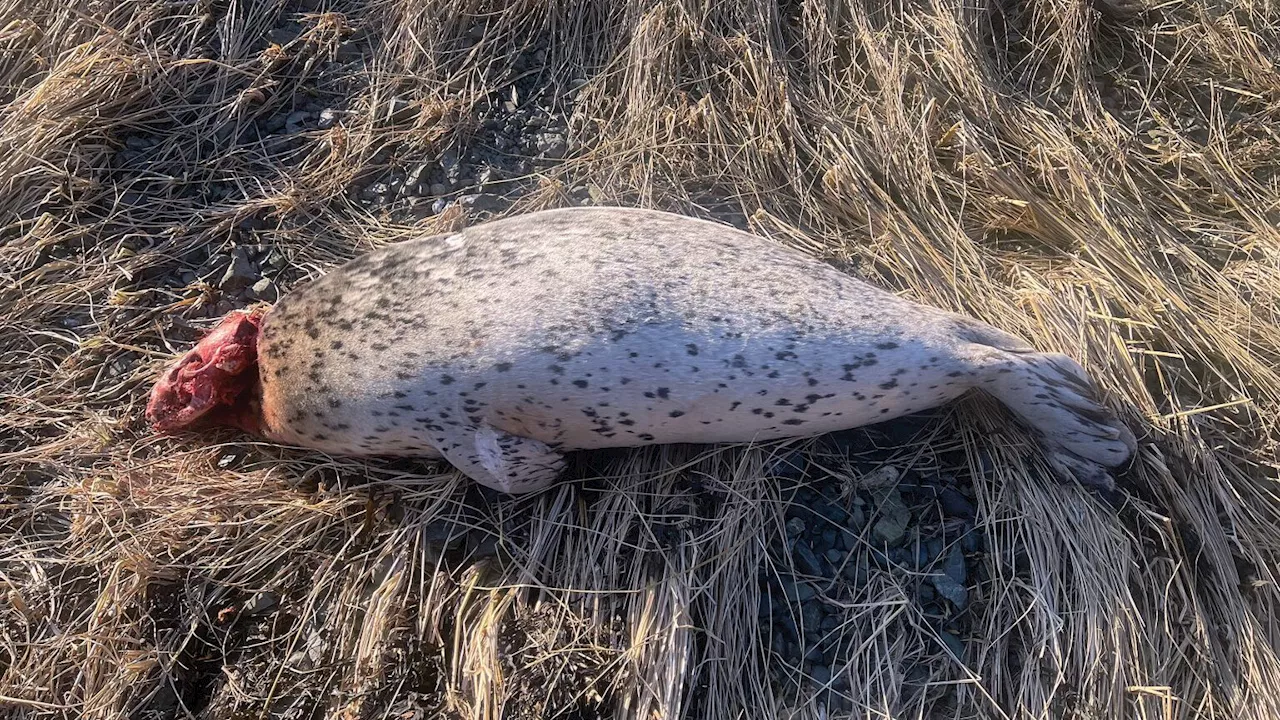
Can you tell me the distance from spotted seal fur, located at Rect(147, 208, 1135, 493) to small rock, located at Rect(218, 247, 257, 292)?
0.50 m

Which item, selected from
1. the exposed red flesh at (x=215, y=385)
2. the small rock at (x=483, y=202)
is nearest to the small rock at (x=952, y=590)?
the small rock at (x=483, y=202)

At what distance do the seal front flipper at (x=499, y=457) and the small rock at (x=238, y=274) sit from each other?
1.29 meters

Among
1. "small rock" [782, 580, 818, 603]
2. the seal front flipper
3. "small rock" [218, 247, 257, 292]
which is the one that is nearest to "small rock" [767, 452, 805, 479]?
"small rock" [782, 580, 818, 603]

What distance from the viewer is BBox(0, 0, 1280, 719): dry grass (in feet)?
8.08

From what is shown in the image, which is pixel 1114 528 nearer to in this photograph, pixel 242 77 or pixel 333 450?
pixel 333 450

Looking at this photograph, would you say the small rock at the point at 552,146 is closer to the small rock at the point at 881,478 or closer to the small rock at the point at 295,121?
the small rock at the point at 295,121

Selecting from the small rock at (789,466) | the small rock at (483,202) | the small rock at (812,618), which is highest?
the small rock at (483,202)

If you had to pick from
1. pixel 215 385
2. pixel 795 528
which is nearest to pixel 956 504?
pixel 795 528

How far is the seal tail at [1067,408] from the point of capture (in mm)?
2518

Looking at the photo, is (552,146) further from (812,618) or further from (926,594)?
(926,594)

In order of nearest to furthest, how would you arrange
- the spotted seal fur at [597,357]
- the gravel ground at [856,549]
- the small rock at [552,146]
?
the spotted seal fur at [597,357], the gravel ground at [856,549], the small rock at [552,146]

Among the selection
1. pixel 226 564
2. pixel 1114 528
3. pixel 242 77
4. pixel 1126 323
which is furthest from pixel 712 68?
pixel 226 564

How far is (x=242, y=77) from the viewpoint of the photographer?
3459 millimetres

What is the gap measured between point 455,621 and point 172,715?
3.19 ft
